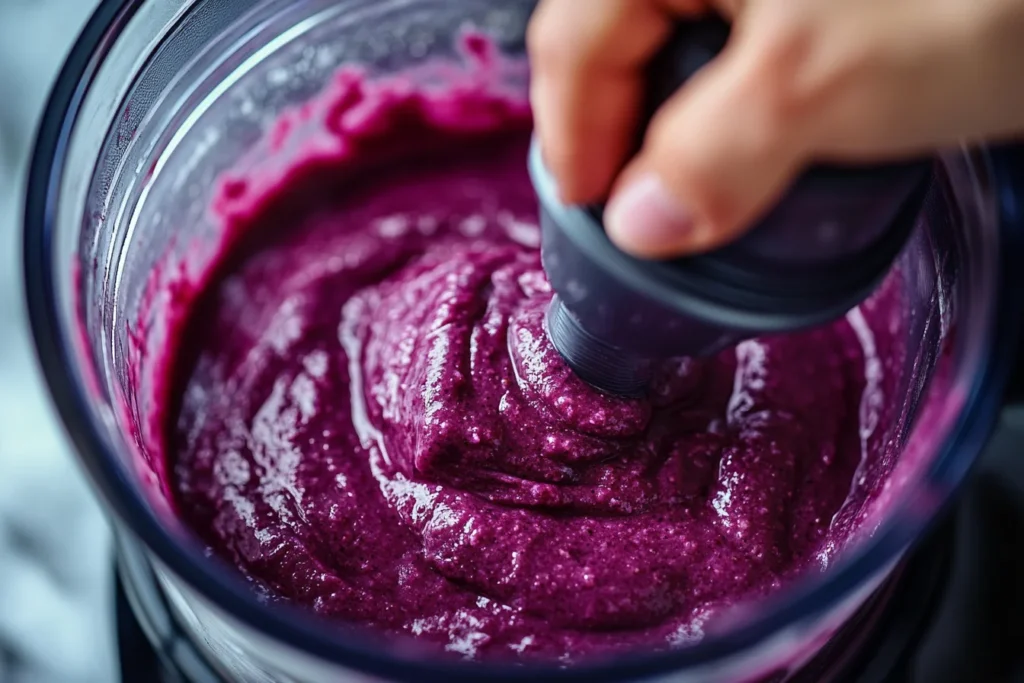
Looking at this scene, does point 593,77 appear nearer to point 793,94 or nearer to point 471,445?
point 793,94

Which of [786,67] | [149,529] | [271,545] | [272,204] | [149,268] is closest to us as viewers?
[786,67]

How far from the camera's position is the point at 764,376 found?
3.17 ft

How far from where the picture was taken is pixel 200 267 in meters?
1.08

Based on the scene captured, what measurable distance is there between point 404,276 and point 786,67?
23.9 inches

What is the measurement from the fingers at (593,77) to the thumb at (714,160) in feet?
0.09

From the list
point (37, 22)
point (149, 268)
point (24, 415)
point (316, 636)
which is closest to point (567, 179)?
point (316, 636)

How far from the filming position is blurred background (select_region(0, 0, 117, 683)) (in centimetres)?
91

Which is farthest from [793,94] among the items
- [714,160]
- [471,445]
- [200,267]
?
[200,267]

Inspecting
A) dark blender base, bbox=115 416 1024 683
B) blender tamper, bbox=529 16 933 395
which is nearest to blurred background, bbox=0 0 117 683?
dark blender base, bbox=115 416 1024 683

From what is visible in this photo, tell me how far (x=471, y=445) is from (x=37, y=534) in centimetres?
40

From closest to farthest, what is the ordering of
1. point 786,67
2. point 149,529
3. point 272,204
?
point 786,67 → point 149,529 → point 272,204

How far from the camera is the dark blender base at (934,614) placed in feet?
2.82

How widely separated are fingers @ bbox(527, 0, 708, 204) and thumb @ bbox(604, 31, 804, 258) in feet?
0.09

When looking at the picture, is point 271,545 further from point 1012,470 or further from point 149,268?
point 1012,470
